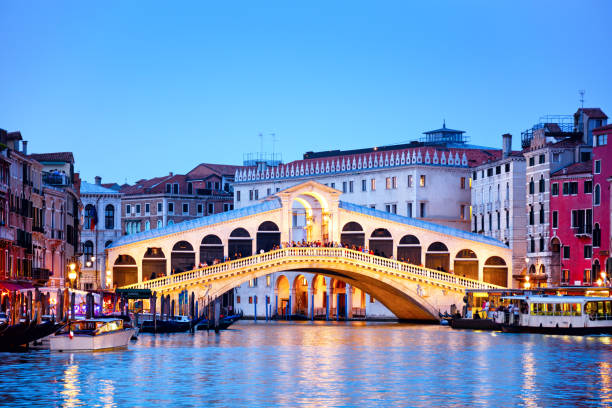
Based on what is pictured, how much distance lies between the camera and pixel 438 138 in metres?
95.6

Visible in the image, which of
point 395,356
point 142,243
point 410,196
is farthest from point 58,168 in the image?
point 395,356

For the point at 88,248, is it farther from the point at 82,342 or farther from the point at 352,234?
the point at 82,342

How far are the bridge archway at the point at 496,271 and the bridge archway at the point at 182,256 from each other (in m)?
14.9

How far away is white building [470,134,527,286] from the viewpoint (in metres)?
75.4

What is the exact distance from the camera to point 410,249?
244 ft

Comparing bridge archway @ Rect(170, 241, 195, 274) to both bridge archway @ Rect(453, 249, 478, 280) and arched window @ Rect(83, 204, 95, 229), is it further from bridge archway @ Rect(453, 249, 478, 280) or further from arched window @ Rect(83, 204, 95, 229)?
arched window @ Rect(83, 204, 95, 229)

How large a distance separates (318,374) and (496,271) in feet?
126

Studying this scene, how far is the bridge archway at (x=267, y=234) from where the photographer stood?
7319cm

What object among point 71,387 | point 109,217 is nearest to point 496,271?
point 109,217

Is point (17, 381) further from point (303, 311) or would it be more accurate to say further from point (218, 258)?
point (303, 311)

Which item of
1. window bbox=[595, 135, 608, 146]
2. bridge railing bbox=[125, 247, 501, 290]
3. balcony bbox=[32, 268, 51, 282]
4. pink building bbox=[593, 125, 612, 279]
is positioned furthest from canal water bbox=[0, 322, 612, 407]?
window bbox=[595, 135, 608, 146]

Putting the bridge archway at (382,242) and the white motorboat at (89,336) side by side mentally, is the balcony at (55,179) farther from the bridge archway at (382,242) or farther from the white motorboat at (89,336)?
the white motorboat at (89,336)

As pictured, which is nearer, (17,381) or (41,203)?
(17,381)

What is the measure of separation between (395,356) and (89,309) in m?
12.9
